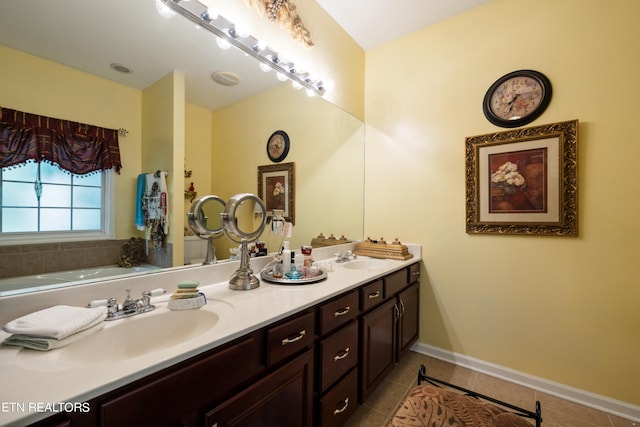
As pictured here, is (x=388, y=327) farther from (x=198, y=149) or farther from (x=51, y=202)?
(x=51, y=202)

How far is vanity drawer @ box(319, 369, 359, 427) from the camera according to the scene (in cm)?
115

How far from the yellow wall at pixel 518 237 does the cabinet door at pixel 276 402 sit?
144 cm

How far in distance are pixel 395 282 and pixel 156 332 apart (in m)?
1.39

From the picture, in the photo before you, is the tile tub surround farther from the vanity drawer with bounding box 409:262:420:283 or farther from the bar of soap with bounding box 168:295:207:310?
the vanity drawer with bounding box 409:262:420:283

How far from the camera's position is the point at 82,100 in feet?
3.17

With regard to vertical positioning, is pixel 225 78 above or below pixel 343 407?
above

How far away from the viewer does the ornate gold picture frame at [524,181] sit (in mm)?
1600

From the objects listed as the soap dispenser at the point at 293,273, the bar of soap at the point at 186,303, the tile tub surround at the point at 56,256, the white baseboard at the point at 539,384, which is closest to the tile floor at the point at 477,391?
the white baseboard at the point at 539,384

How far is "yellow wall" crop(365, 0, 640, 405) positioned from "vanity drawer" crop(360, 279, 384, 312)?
2.48ft

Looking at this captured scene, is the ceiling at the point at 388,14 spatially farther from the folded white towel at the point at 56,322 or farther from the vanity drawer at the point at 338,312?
the folded white towel at the point at 56,322

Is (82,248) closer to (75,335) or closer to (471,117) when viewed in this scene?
(75,335)

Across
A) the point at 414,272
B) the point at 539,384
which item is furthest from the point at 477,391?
the point at 414,272

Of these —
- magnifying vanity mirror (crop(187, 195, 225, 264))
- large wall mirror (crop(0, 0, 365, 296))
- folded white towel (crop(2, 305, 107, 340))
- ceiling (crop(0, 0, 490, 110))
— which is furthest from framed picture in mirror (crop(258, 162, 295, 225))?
folded white towel (crop(2, 305, 107, 340))

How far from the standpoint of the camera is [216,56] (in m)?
1.37
